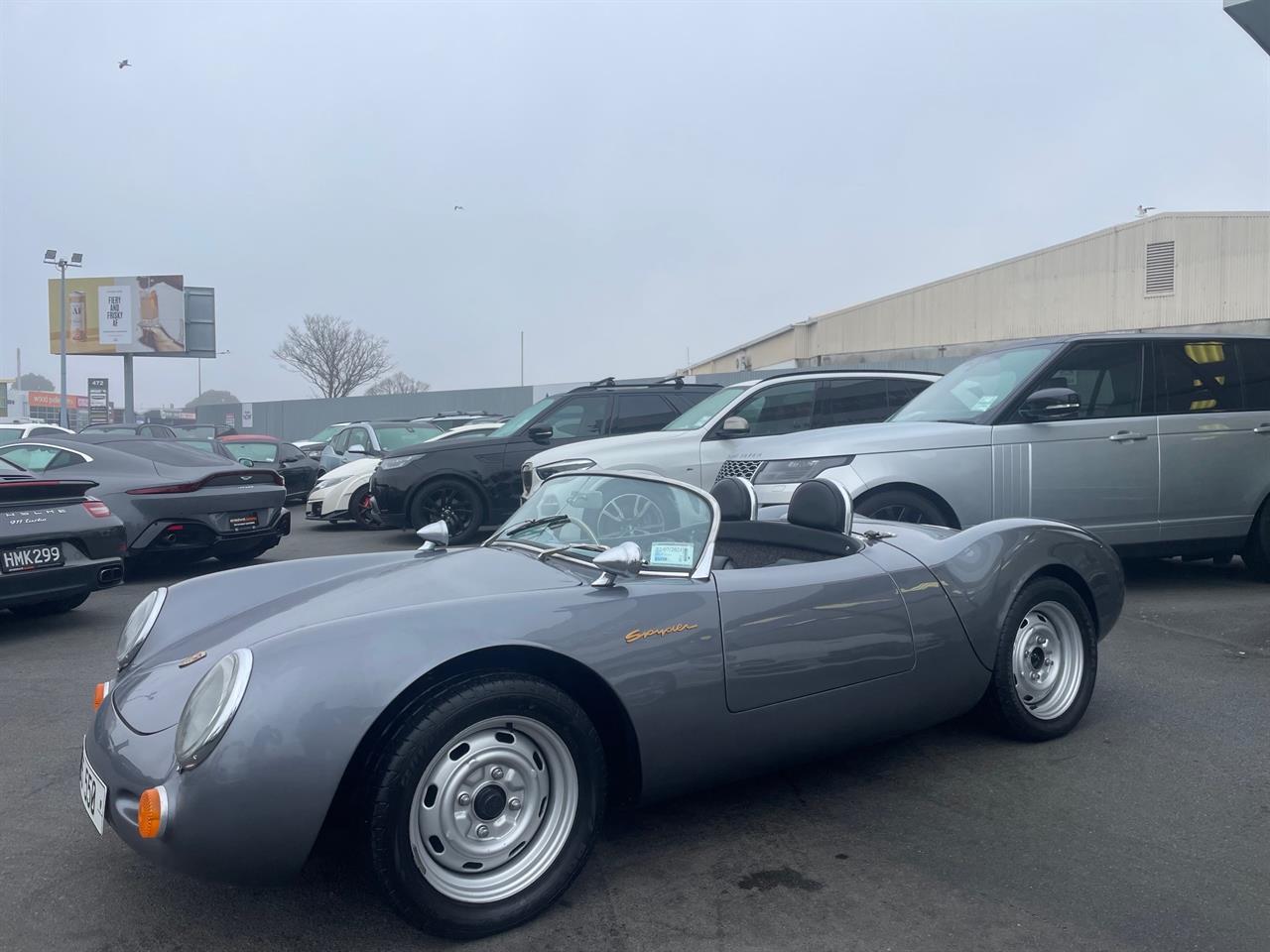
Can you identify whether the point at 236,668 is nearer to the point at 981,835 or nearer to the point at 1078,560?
the point at 981,835

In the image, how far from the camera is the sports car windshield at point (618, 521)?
3377mm

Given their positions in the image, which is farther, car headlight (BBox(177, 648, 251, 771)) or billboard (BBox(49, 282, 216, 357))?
billboard (BBox(49, 282, 216, 357))

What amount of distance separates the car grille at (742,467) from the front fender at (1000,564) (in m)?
2.87

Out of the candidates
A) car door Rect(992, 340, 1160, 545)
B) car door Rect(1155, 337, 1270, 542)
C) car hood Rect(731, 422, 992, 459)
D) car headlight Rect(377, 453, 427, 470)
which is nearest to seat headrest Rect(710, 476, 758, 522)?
car hood Rect(731, 422, 992, 459)

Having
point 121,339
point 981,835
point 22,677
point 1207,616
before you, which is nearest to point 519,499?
point 22,677

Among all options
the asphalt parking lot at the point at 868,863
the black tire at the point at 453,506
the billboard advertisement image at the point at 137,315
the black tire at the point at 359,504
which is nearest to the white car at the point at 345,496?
the black tire at the point at 359,504

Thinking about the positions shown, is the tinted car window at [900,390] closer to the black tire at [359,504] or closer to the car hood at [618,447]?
the car hood at [618,447]

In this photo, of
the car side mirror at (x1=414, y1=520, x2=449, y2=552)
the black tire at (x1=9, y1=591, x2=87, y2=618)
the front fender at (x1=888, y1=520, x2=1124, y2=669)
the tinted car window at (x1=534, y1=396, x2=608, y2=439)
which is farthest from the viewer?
the tinted car window at (x1=534, y1=396, x2=608, y2=439)

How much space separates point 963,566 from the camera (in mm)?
3900

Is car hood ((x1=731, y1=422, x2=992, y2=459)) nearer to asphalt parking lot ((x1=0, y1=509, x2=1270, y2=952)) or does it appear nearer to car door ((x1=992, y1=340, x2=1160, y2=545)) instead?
car door ((x1=992, y1=340, x2=1160, y2=545))

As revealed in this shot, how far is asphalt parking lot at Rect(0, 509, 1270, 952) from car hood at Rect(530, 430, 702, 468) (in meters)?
4.64

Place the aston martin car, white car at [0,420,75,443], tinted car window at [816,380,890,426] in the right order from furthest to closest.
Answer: white car at [0,420,75,443] < tinted car window at [816,380,890,426] < the aston martin car

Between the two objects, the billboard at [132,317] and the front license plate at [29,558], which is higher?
the billboard at [132,317]

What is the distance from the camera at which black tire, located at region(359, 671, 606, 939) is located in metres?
2.52
